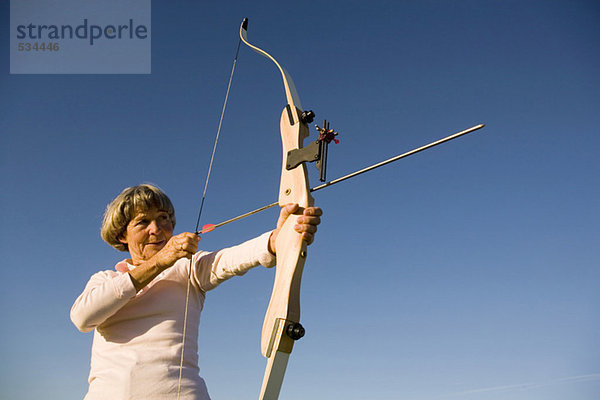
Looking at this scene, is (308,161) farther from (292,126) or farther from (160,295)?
(160,295)

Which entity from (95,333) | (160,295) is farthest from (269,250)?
(95,333)

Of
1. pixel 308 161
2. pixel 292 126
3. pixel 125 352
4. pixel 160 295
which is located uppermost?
pixel 292 126

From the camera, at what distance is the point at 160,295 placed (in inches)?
76.3

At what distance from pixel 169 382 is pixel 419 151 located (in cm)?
105

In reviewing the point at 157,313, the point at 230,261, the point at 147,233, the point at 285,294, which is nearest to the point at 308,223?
the point at 285,294

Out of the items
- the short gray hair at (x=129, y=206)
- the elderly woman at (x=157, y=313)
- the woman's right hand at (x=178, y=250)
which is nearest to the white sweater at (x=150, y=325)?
the elderly woman at (x=157, y=313)

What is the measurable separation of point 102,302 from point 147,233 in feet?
1.23

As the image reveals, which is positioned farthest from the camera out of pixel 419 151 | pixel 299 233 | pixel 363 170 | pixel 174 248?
pixel 174 248

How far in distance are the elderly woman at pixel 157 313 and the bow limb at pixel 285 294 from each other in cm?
5

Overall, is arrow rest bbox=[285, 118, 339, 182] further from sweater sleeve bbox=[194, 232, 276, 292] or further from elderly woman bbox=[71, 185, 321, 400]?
sweater sleeve bbox=[194, 232, 276, 292]

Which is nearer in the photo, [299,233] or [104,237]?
[299,233]

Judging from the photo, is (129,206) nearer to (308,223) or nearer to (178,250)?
(178,250)

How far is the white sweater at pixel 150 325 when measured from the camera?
176 cm

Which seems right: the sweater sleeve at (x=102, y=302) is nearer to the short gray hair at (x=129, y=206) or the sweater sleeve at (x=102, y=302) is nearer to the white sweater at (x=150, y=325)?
the white sweater at (x=150, y=325)
